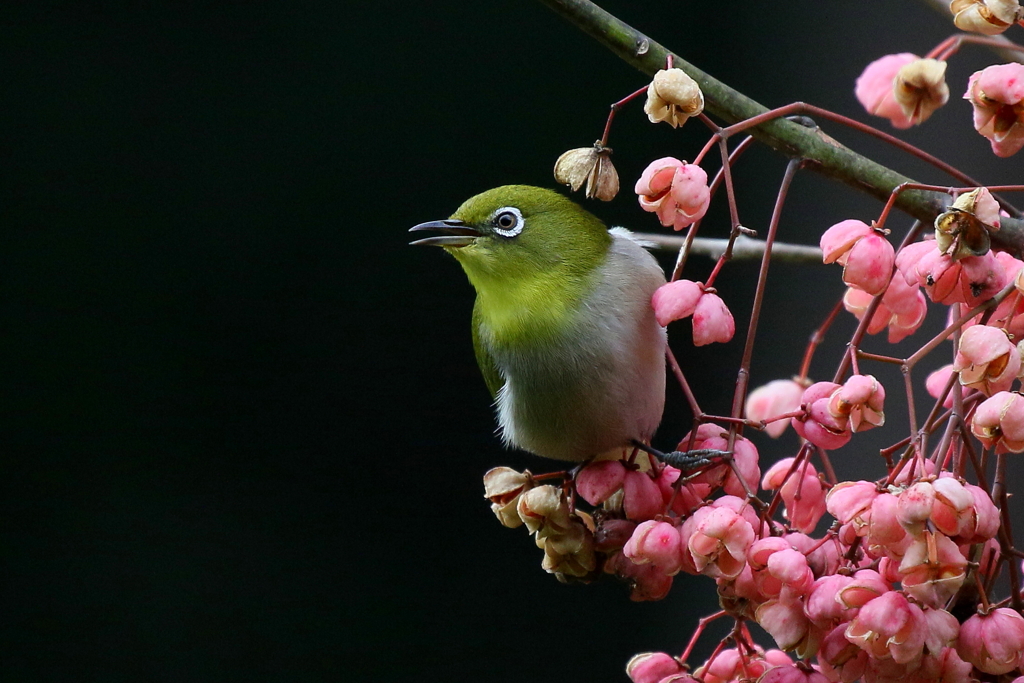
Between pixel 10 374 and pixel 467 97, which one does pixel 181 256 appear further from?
pixel 467 97

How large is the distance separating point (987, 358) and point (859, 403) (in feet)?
0.26

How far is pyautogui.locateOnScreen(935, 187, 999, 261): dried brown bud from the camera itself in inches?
20.4

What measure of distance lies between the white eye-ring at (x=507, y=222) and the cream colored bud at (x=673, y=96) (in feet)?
1.34

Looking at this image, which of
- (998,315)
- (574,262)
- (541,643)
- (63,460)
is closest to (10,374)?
(63,460)

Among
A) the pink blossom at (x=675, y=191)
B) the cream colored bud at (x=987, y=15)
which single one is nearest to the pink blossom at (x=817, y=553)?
the pink blossom at (x=675, y=191)

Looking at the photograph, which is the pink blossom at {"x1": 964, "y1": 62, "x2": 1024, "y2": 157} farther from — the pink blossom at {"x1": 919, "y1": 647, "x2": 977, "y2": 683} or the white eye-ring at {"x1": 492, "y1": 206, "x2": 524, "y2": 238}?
the white eye-ring at {"x1": 492, "y1": 206, "x2": 524, "y2": 238}

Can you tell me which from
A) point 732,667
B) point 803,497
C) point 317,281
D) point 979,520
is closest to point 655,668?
point 732,667

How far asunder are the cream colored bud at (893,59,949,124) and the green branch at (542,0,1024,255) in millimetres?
41

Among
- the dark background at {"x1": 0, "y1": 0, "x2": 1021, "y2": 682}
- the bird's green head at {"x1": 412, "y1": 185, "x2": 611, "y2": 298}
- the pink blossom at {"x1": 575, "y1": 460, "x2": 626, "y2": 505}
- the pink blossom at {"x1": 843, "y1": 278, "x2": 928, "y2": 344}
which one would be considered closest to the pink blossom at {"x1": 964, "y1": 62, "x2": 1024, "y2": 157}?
the pink blossom at {"x1": 843, "y1": 278, "x2": 928, "y2": 344}

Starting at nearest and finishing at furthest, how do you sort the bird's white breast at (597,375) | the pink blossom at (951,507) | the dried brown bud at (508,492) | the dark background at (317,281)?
1. the pink blossom at (951,507)
2. the dried brown bud at (508,492)
3. the bird's white breast at (597,375)
4. the dark background at (317,281)

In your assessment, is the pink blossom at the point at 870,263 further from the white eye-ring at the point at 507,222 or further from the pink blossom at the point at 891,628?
the white eye-ring at the point at 507,222

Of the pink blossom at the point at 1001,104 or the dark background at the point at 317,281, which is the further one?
the dark background at the point at 317,281

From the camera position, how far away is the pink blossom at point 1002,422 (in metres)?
0.51

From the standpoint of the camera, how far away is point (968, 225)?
52 centimetres
